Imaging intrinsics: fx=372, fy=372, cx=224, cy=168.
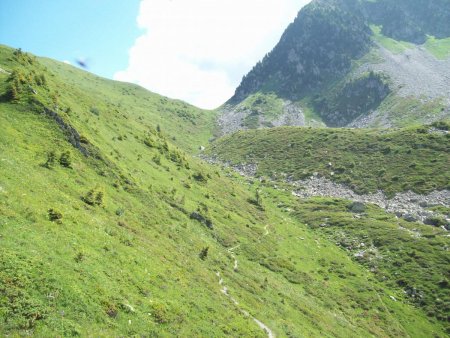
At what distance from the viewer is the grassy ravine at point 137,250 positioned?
19484 mm

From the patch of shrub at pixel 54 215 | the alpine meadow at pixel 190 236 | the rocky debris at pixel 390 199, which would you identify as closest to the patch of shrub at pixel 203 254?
the alpine meadow at pixel 190 236

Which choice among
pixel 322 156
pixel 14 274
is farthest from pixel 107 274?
pixel 322 156

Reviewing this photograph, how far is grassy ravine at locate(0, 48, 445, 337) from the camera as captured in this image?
19.5m

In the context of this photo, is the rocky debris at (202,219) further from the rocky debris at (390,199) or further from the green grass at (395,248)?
the rocky debris at (390,199)

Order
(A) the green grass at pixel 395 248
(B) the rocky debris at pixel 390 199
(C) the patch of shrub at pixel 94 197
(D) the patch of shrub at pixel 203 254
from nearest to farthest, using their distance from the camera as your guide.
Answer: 1. (C) the patch of shrub at pixel 94 197
2. (D) the patch of shrub at pixel 203 254
3. (A) the green grass at pixel 395 248
4. (B) the rocky debris at pixel 390 199

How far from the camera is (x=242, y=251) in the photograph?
169 feet

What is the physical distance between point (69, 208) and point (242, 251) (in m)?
28.7

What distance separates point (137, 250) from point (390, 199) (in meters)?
80.8

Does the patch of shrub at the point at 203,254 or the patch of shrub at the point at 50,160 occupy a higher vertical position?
the patch of shrub at the point at 50,160

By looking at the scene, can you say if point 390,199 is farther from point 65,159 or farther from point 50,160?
point 50,160

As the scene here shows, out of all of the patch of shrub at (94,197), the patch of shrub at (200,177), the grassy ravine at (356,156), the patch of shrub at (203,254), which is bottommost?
the patch of shrub at (203,254)

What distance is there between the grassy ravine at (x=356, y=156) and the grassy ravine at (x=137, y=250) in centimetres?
3890

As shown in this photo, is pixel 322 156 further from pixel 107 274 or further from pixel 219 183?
pixel 107 274

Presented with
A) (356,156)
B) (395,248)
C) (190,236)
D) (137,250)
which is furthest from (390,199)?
(137,250)
